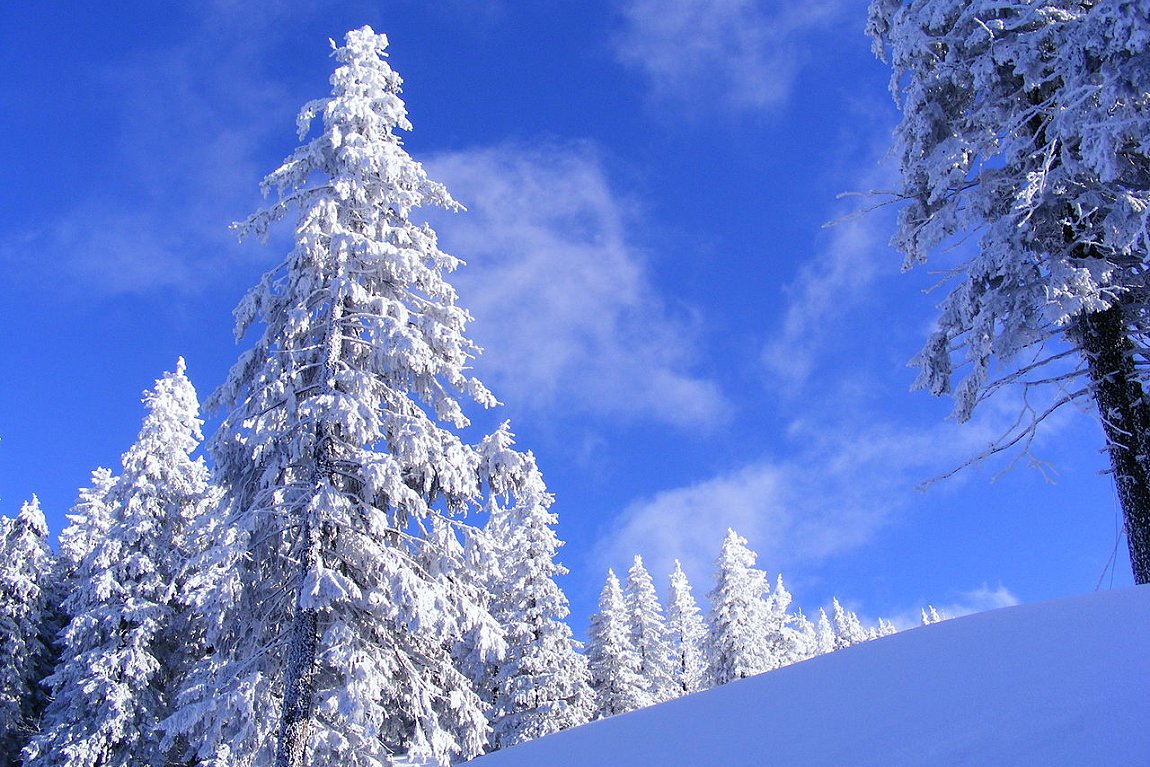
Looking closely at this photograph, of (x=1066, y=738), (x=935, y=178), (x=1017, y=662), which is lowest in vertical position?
(x=1066, y=738)

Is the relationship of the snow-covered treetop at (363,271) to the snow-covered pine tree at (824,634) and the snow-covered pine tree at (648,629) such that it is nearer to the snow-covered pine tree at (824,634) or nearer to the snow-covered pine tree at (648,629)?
the snow-covered pine tree at (648,629)

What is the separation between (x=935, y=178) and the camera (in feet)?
35.2

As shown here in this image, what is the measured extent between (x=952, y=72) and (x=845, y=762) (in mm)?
10531

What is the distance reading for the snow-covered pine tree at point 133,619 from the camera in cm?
1991

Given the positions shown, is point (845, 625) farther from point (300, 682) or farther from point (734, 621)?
point (300, 682)

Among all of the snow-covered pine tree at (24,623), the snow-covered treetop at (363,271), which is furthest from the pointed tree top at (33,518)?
the snow-covered treetop at (363,271)

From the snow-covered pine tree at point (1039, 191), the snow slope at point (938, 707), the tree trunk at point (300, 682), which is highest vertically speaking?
the snow-covered pine tree at point (1039, 191)

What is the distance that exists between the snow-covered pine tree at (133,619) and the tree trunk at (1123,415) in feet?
65.3

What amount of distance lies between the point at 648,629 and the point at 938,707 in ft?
141

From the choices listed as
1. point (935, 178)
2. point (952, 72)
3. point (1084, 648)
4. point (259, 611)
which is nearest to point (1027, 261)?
point (935, 178)

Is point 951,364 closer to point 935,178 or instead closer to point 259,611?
point 935,178

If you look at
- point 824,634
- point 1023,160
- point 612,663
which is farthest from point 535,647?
point 824,634

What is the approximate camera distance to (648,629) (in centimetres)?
4497

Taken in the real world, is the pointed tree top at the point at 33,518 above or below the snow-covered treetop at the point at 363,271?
above
